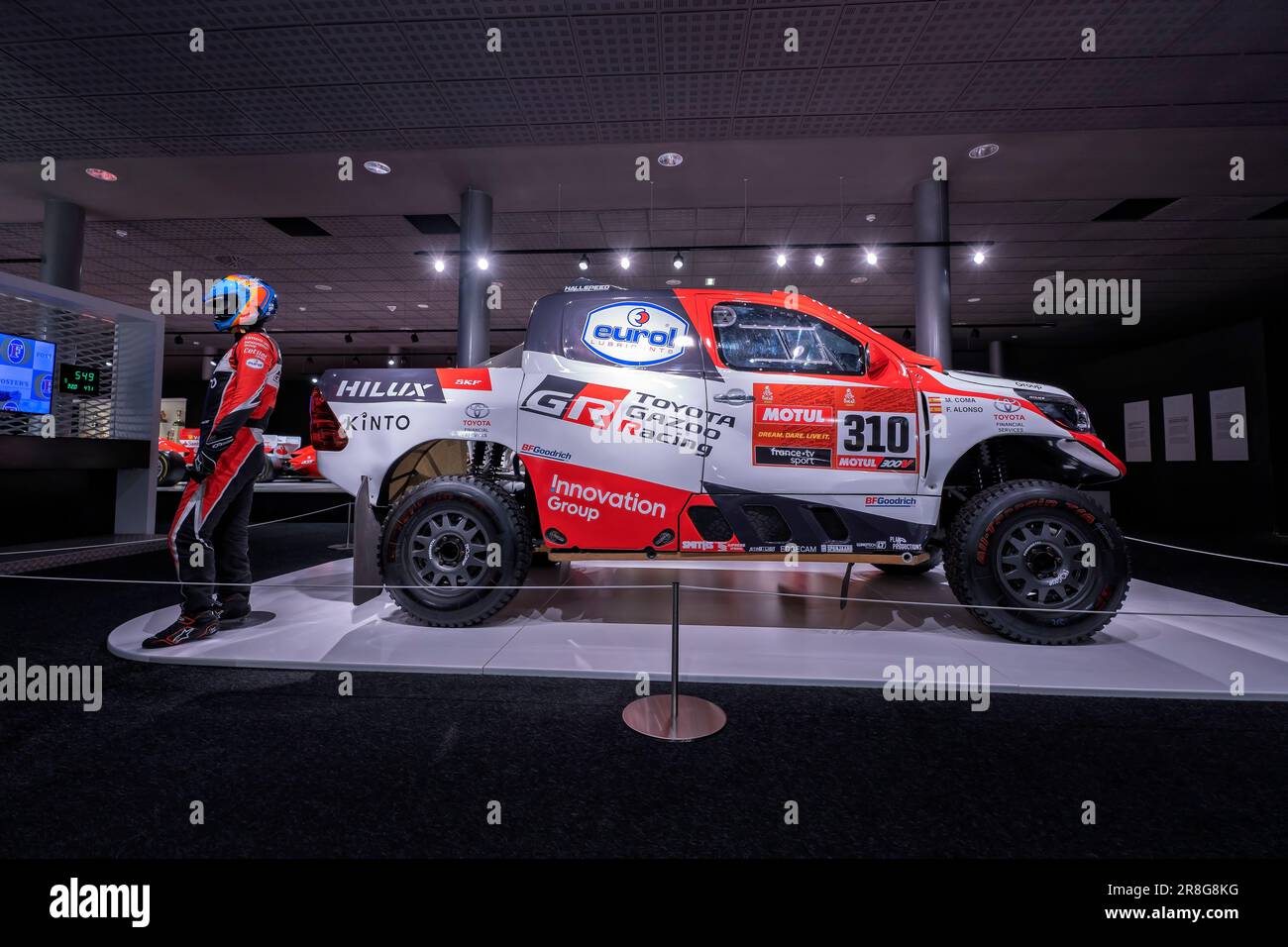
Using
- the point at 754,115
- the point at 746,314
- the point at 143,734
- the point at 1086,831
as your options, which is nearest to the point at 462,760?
the point at 143,734

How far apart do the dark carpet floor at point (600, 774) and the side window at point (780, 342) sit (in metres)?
1.65

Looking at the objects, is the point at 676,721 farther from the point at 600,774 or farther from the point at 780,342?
the point at 780,342

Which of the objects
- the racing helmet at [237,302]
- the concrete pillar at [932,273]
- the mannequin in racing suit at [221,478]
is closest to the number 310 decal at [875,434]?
the mannequin in racing suit at [221,478]

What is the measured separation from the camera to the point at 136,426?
20.7ft

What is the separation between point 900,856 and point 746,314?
98.5 inches

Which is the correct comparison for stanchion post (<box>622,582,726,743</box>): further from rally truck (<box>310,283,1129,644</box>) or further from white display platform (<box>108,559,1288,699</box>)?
rally truck (<box>310,283,1129,644</box>)

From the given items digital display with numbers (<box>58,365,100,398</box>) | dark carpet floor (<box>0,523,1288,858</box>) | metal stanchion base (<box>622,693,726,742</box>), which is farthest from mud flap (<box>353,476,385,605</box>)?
digital display with numbers (<box>58,365,100,398</box>)

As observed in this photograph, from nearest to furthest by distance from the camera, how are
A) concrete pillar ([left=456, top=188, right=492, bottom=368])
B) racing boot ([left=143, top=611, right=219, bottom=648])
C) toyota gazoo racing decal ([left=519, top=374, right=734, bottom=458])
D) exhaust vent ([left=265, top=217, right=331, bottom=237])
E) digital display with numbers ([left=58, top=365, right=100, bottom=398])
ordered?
racing boot ([left=143, top=611, right=219, bottom=648]), toyota gazoo racing decal ([left=519, top=374, right=734, bottom=458]), digital display with numbers ([left=58, top=365, right=100, bottom=398]), concrete pillar ([left=456, top=188, right=492, bottom=368]), exhaust vent ([left=265, top=217, right=331, bottom=237])

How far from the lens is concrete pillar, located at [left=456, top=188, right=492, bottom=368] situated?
21.3 feet

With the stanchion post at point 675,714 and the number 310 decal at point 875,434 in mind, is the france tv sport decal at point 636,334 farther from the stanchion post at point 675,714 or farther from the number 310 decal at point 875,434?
the stanchion post at point 675,714

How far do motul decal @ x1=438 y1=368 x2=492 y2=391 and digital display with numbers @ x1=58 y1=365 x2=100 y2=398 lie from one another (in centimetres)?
556

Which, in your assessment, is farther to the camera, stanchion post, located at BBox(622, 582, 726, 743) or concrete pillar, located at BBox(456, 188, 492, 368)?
concrete pillar, located at BBox(456, 188, 492, 368)

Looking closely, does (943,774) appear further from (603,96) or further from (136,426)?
(136,426)

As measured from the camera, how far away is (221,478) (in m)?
2.93
